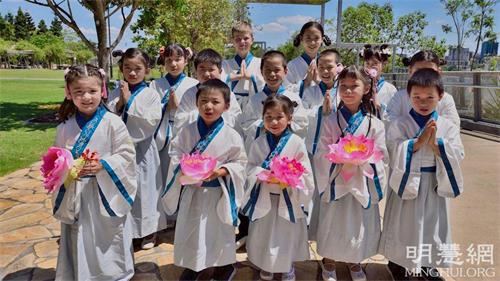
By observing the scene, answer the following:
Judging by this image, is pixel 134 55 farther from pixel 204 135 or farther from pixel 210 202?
pixel 210 202

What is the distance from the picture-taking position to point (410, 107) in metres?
3.56

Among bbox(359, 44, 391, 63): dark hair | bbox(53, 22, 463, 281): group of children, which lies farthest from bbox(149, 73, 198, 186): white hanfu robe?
bbox(359, 44, 391, 63): dark hair

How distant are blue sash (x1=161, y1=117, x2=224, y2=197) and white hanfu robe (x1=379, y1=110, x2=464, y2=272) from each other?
147cm

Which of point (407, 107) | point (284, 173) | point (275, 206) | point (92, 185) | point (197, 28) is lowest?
point (275, 206)

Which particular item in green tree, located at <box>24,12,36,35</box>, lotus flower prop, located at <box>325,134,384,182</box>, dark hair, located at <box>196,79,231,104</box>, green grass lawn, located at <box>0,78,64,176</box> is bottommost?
green grass lawn, located at <box>0,78,64,176</box>

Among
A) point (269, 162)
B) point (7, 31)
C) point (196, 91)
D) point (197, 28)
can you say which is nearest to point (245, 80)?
point (196, 91)

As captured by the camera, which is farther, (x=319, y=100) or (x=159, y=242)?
(x=159, y=242)

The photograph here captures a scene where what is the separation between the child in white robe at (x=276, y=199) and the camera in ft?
10.9

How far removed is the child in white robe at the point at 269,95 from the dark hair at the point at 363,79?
460 millimetres

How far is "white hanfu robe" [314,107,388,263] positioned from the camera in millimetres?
3320

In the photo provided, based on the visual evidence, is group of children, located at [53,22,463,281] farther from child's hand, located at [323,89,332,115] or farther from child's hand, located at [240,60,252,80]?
child's hand, located at [240,60,252,80]

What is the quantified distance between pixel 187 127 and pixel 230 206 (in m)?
0.77

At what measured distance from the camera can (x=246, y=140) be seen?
13.0 ft

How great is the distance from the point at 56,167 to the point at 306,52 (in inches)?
113
